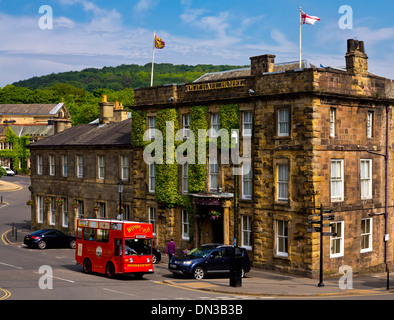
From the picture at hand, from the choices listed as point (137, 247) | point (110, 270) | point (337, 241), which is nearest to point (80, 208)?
point (110, 270)

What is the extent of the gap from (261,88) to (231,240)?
9726mm

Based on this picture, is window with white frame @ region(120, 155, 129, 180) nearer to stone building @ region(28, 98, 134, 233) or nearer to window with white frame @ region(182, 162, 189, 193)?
stone building @ region(28, 98, 134, 233)

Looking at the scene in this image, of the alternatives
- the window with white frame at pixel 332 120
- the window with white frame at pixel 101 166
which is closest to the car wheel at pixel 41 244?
the window with white frame at pixel 101 166

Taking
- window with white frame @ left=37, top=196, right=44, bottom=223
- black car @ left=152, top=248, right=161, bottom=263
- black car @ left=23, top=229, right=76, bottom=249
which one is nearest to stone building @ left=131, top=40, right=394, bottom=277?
black car @ left=152, top=248, right=161, bottom=263

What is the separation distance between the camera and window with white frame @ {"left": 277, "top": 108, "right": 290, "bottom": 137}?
35.6 m

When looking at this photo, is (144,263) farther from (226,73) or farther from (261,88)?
(226,73)

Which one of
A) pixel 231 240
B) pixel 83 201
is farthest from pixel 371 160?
pixel 83 201

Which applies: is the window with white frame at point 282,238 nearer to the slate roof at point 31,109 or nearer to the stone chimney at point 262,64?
the stone chimney at point 262,64

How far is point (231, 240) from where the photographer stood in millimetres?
39062

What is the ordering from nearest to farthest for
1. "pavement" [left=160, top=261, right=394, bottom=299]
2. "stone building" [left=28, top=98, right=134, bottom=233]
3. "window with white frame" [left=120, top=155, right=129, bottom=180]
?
"pavement" [left=160, top=261, right=394, bottom=299] → "window with white frame" [left=120, top=155, right=129, bottom=180] → "stone building" [left=28, top=98, right=134, bottom=233]

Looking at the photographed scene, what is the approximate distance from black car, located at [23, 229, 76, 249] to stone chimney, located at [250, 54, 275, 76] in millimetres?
19871

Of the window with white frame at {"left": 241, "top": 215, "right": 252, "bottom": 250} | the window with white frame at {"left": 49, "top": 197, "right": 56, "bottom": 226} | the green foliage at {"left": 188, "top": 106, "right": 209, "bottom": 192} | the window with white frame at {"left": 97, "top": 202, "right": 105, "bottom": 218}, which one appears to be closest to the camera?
the window with white frame at {"left": 241, "top": 215, "right": 252, "bottom": 250}

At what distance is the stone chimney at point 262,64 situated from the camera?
3797 centimetres

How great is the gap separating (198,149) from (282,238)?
8692 millimetres
